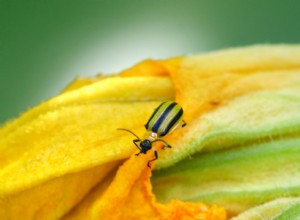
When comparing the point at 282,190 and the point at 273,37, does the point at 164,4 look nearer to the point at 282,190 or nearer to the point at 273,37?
the point at 273,37

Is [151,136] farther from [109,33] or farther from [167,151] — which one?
[109,33]

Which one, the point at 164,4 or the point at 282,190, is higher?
the point at 164,4

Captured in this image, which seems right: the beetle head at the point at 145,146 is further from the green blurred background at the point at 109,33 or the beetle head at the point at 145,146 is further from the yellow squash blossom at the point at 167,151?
the green blurred background at the point at 109,33

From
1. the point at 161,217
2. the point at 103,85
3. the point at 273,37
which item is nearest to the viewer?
the point at 161,217

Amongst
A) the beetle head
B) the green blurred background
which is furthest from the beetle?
the green blurred background

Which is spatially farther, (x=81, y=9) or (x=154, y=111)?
(x=81, y=9)

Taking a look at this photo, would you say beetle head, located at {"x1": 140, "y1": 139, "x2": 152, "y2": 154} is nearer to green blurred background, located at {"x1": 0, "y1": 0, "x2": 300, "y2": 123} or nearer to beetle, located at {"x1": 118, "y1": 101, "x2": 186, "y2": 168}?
beetle, located at {"x1": 118, "y1": 101, "x2": 186, "y2": 168}

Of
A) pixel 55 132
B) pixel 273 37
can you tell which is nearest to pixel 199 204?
pixel 55 132
